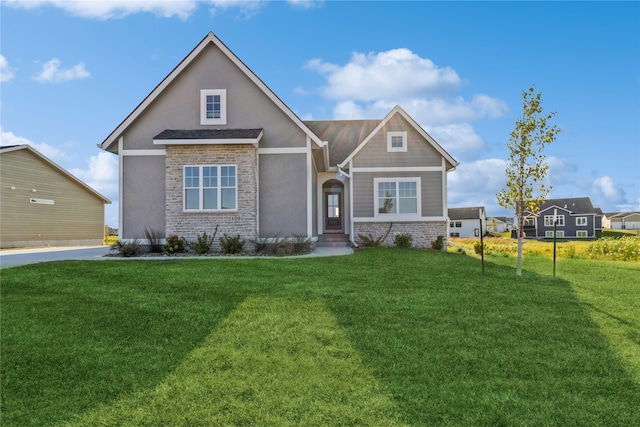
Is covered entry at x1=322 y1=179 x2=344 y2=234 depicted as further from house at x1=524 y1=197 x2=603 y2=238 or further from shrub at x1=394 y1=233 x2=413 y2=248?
house at x1=524 y1=197 x2=603 y2=238

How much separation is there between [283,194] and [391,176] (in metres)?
5.55

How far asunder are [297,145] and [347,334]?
11.3 m

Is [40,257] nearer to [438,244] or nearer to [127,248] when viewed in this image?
[127,248]

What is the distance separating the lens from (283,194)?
54.0ft

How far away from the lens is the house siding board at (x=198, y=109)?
1650 cm

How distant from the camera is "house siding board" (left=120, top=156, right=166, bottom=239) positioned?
16641mm

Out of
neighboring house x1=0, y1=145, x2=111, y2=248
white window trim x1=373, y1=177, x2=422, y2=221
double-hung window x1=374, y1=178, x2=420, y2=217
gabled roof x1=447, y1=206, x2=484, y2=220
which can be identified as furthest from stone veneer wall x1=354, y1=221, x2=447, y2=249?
gabled roof x1=447, y1=206, x2=484, y2=220

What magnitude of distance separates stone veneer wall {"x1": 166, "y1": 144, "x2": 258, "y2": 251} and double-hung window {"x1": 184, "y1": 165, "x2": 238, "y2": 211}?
0.54ft

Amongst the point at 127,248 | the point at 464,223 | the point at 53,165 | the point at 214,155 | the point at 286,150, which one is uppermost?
the point at 53,165

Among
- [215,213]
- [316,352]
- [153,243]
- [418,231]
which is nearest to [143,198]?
[153,243]

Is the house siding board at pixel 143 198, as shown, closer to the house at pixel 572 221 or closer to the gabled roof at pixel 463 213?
the house at pixel 572 221

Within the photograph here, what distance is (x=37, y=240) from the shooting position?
26625 mm

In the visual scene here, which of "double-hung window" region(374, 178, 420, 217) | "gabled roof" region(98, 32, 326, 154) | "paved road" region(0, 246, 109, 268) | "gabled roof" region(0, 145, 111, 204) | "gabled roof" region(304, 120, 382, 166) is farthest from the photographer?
"gabled roof" region(0, 145, 111, 204)

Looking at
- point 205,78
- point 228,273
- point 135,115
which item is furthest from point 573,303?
point 135,115
